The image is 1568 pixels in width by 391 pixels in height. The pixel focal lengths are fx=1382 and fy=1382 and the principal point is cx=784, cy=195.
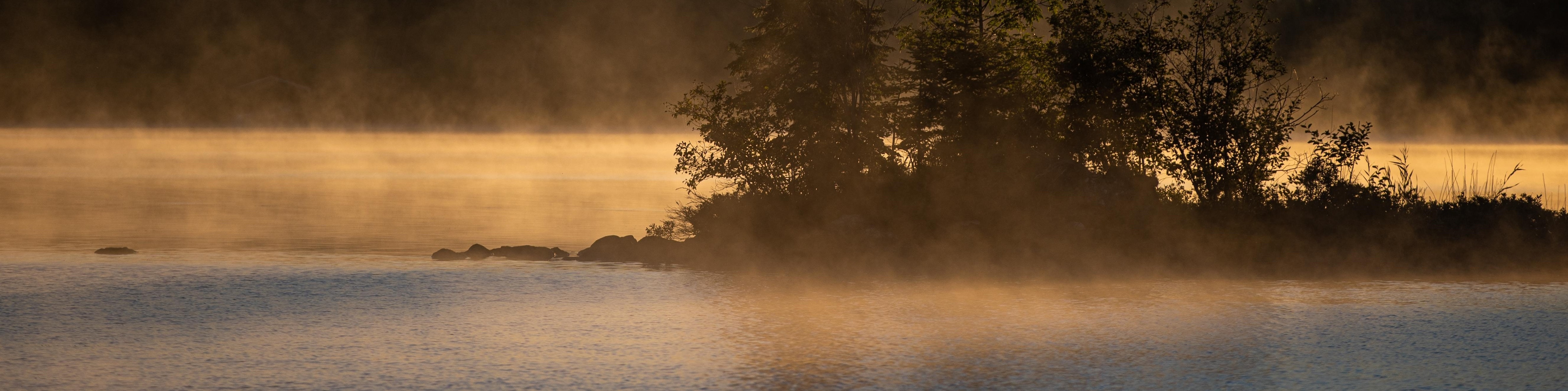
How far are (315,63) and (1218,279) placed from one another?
487 ft

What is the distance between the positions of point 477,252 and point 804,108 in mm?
7957

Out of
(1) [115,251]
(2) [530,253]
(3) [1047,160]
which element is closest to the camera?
(1) [115,251]

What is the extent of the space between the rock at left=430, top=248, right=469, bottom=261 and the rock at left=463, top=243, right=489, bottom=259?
88mm

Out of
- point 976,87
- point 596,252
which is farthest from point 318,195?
point 976,87

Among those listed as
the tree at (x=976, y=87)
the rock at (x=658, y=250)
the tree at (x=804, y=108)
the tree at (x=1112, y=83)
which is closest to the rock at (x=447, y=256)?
the rock at (x=658, y=250)

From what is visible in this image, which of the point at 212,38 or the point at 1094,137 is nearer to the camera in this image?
the point at 1094,137

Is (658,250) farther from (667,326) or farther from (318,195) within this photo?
(318,195)

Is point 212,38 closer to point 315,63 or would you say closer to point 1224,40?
point 315,63

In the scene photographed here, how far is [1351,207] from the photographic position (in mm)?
26031

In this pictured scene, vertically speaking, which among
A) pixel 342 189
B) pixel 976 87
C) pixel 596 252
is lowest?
pixel 596 252

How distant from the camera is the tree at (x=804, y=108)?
1156 inches

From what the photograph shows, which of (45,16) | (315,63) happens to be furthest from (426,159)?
(45,16)

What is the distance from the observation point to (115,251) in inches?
965

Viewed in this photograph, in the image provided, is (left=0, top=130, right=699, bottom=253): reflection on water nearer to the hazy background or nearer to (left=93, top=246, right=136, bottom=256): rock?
(left=93, top=246, right=136, bottom=256): rock
